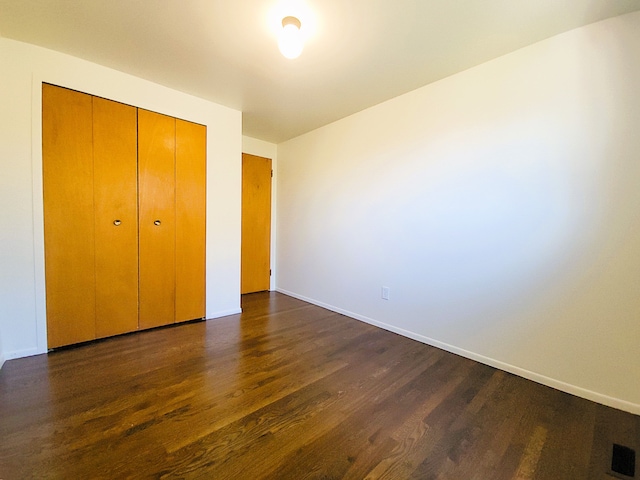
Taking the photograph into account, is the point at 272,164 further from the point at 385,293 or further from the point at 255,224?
the point at 385,293

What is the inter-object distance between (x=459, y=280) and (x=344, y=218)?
143 cm

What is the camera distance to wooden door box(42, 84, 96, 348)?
2025 millimetres

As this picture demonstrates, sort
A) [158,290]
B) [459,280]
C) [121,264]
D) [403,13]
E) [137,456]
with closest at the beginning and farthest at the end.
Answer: [137,456] < [403,13] < [459,280] < [121,264] < [158,290]

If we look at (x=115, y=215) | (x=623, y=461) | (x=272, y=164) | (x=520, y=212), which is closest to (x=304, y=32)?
(x=520, y=212)

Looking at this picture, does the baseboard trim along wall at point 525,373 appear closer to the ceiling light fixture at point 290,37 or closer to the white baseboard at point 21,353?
the ceiling light fixture at point 290,37

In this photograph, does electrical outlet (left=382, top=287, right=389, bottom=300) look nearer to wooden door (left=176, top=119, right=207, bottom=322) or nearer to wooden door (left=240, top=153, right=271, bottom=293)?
wooden door (left=176, top=119, right=207, bottom=322)

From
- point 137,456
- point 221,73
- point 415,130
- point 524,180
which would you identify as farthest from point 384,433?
point 221,73

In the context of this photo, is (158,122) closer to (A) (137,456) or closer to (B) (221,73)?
(B) (221,73)

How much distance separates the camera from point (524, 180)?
6.10 ft

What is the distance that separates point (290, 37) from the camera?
1.59 metres

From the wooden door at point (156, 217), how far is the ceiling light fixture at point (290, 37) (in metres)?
1.54

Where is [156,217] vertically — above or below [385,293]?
above

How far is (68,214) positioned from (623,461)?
12.5 feet

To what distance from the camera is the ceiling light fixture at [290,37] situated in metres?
1.57
